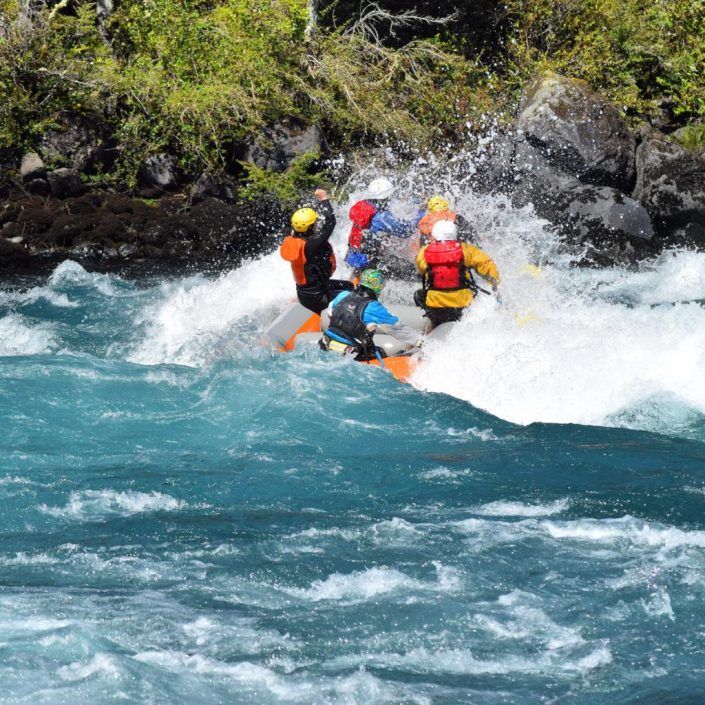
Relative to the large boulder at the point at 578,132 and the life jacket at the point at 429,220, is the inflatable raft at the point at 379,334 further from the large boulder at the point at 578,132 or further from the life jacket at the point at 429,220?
the large boulder at the point at 578,132

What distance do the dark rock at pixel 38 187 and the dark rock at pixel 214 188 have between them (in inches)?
94.1

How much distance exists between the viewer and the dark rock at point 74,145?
17328mm

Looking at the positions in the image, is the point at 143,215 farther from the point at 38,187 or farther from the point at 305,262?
the point at 305,262

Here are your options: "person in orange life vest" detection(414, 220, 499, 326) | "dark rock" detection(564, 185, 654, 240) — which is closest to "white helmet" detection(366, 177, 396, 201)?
"person in orange life vest" detection(414, 220, 499, 326)

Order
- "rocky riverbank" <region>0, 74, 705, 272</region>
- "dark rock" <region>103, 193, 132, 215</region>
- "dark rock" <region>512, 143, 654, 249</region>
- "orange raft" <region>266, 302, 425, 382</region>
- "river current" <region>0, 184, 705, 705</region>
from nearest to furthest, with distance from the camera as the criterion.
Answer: "river current" <region>0, 184, 705, 705</region>, "orange raft" <region>266, 302, 425, 382</region>, "dark rock" <region>512, 143, 654, 249</region>, "rocky riverbank" <region>0, 74, 705, 272</region>, "dark rock" <region>103, 193, 132, 215</region>

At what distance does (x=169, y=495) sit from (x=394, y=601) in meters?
2.02

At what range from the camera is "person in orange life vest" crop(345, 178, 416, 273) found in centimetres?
1131

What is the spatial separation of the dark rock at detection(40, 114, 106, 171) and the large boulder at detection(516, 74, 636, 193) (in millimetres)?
7186

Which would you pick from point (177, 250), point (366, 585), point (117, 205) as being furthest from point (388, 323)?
point (117, 205)

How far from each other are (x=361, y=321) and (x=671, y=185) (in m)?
8.01

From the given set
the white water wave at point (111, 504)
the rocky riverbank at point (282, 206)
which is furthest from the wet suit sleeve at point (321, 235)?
the rocky riverbank at point (282, 206)

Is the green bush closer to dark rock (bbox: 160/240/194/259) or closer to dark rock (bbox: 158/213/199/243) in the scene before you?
dark rock (bbox: 158/213/199/243)

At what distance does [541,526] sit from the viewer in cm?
593

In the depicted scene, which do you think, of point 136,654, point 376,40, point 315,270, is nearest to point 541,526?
point 136,654
